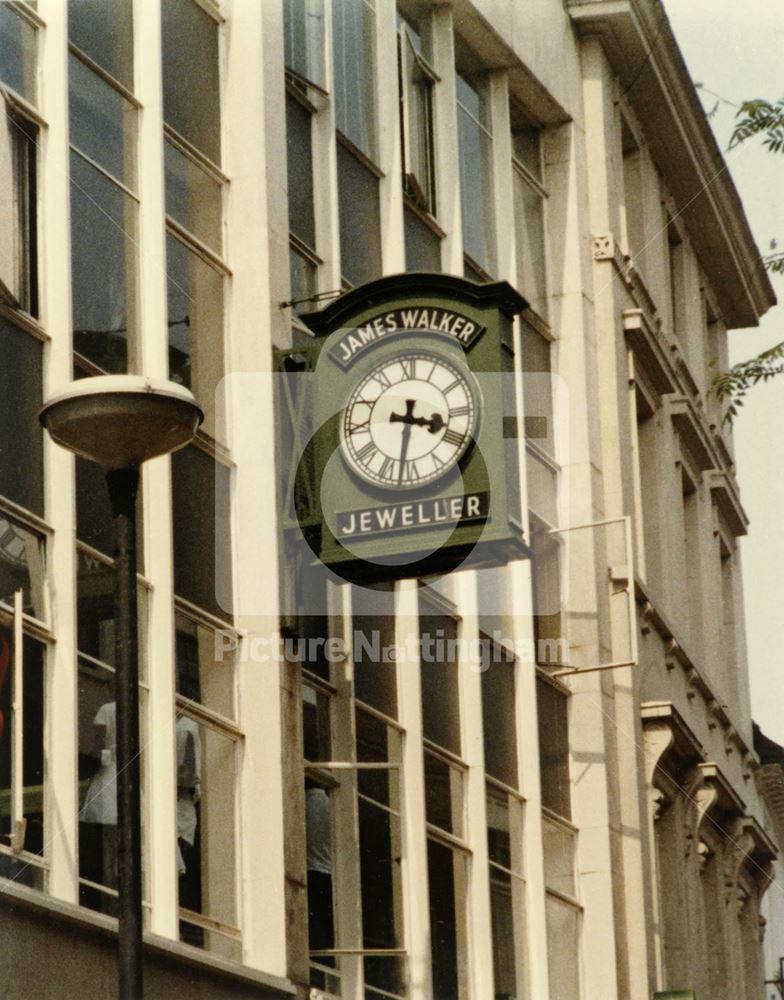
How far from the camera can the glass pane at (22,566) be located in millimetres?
14070

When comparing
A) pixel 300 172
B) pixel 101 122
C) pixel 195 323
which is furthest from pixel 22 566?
pixel 300 172

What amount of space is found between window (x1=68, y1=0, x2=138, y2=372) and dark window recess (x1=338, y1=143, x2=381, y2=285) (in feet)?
12.8

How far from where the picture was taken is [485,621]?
2306cm

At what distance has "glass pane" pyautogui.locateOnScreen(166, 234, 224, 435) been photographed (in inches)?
679

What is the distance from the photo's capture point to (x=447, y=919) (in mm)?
20797

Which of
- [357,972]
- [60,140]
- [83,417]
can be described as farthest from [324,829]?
[83,417]

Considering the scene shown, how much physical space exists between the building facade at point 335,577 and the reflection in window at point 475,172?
2.1 inches

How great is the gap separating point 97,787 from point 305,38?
25.5 feet

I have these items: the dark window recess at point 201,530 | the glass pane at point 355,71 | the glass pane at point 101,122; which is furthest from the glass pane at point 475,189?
the glass pane at point 101,122

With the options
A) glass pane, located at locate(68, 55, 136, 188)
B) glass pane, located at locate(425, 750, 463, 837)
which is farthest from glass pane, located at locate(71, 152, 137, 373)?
glass pane, located at locate(425, 750, 463, 837)

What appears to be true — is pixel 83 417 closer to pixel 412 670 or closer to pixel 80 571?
pixel 80 571

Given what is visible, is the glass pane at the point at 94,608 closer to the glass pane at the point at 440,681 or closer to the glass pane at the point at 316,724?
the glass pane at the point at 316,724

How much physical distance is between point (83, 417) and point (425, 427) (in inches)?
208

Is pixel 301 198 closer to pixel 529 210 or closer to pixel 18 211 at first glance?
pixel 18 211
